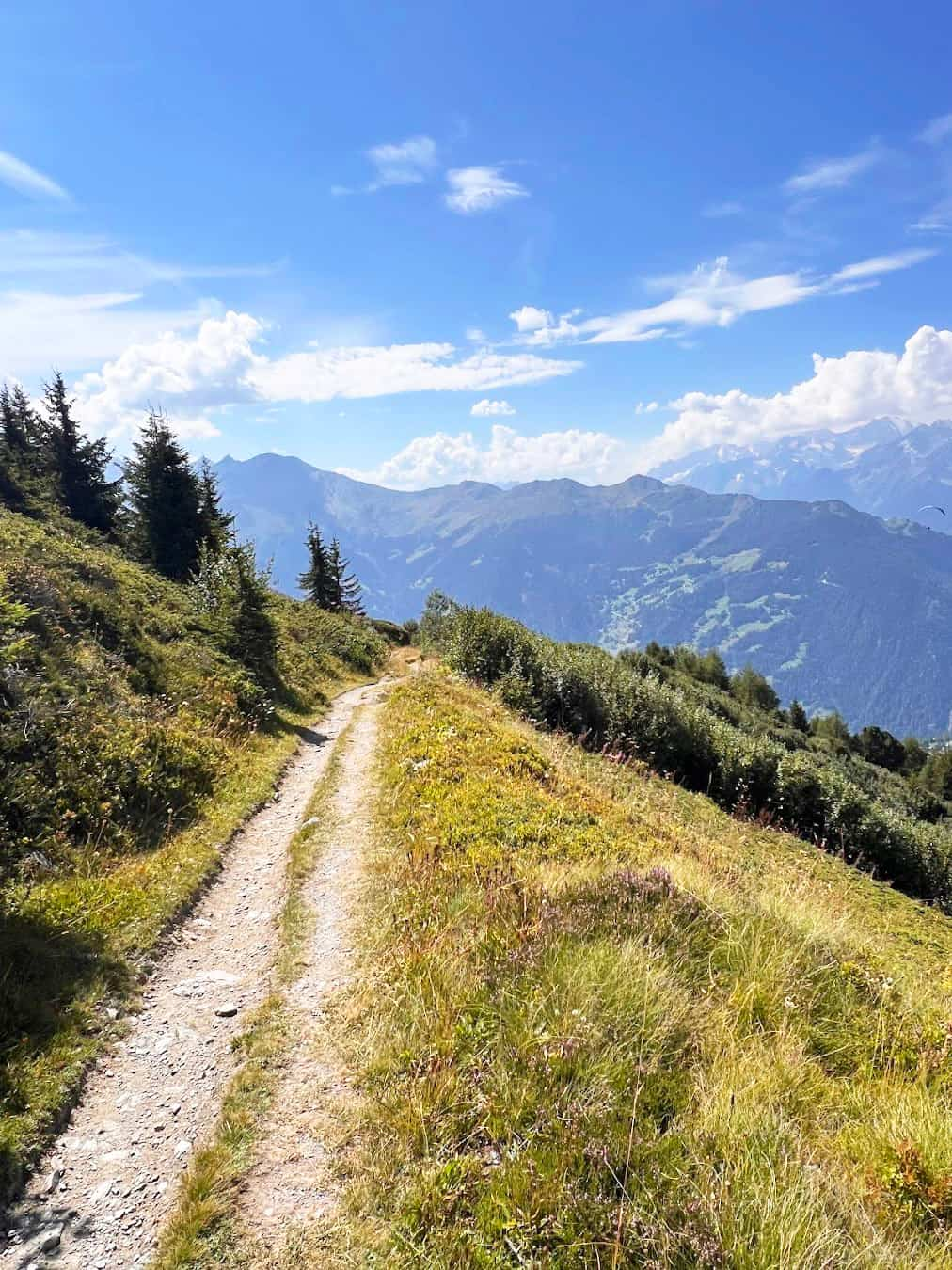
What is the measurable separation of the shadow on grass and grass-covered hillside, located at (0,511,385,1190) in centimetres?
2

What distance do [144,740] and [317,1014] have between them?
8.94 m

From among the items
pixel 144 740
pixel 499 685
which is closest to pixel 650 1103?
pixel 144 740

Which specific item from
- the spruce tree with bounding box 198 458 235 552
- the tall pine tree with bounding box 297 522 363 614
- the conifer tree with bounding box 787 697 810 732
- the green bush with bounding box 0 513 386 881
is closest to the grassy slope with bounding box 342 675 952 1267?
the green bush with bounding box 0 513 386 881

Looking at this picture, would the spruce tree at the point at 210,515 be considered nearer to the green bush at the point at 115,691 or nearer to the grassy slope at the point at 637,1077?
the green bush at the point at 115,691

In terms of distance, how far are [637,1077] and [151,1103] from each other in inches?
173

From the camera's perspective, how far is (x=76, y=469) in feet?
137

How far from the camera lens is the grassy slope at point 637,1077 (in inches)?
138

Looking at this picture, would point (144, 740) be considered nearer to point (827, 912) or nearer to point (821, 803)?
point (827, 912)

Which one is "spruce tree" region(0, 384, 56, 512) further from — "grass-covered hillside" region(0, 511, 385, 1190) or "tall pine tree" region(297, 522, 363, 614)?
"tall pine tree" region(297, 522, 363, 614)

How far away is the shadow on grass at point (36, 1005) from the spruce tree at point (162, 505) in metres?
31.2

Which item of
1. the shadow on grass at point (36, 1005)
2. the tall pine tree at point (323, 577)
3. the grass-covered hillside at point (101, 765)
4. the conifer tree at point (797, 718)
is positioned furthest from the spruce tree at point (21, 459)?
the conifer tree at point (797, 718)

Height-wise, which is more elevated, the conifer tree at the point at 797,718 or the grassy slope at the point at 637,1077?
the grassy slope at the point at 637,1077

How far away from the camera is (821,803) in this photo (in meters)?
23.3

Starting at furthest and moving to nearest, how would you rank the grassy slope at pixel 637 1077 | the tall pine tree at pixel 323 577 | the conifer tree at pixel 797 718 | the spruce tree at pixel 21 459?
the conifer tree at pixel 797 718 < the tall pine tree at pixel 323 577 < the spruce tree at pixel 21 459 < the grassy slope at pixel 637 1077
